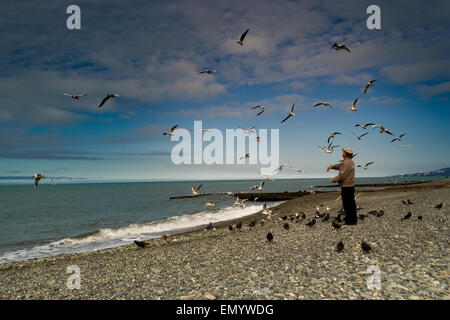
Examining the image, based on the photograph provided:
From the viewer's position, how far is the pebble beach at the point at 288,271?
22.2ft

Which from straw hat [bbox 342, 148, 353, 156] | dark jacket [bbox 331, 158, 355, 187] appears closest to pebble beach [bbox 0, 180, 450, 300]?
dark jacket [bbox 331, 158, 355, 187]

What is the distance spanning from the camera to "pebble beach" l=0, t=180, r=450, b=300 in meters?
6.78

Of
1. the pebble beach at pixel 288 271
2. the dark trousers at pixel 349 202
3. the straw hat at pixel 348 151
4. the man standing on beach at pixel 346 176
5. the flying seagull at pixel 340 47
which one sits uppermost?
the flying seagull at pixel 340 47

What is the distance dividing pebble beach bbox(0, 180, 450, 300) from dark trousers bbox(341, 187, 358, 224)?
50 centimetres

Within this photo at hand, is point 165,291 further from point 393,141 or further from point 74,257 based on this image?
point 393,141

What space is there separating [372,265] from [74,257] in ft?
55.4

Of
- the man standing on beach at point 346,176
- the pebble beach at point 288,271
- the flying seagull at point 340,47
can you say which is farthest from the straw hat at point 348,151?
the flying seagull at point 340,47

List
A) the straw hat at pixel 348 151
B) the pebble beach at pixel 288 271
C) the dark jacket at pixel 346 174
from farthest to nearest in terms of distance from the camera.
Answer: the straw hat at pixel 348 151
the dark jacket at pixel 346 174
the pebble beach at pixel 288 271

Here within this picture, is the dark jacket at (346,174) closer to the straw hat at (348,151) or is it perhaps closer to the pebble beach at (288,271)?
the straw hat at (348,151)

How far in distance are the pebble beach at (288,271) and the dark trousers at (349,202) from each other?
1.64 feet

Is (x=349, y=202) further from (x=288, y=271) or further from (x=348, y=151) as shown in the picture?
(x=288, y=271)

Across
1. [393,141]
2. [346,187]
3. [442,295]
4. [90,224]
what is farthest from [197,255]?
[90,224]

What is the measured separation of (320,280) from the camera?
286 inches
